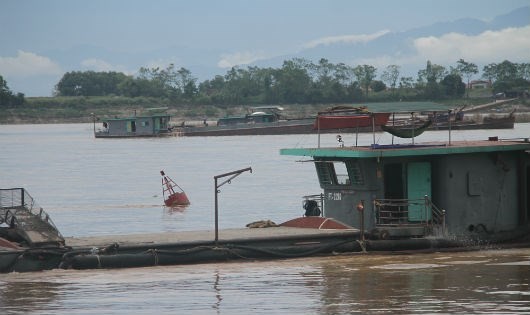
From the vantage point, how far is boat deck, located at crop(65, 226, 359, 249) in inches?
963

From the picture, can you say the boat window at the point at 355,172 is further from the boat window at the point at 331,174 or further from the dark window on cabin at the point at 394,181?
the dark window on cabin at the point at 394,181

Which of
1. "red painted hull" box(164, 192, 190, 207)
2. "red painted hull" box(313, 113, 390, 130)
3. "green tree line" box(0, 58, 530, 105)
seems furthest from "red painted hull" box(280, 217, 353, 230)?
"green tree line" box(0, 58, 530, 105)

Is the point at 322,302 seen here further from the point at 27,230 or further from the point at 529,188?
the point at 529,188

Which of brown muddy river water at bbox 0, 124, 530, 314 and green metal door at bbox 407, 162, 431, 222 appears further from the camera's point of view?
green metal door at bbox 407, 162, 431, 222

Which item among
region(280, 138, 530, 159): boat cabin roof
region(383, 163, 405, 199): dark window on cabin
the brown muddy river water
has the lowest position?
the brown muddy river water

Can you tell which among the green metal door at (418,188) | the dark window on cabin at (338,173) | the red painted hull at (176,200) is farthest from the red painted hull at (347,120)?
the red painted hull at (176,200)

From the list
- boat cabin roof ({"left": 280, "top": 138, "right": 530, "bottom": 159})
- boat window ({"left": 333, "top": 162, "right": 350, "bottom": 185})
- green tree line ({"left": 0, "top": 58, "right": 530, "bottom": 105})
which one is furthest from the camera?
green tree line ({"left": 0, "top": 58, "right": 530, "bottom": 105})

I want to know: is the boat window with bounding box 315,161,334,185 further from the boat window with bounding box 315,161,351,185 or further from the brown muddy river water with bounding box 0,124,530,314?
the brown muddy river water with bounding box 0,124,530,314

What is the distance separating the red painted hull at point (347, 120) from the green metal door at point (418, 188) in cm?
129

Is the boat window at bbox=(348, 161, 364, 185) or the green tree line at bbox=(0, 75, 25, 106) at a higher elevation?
the green tree line at bbox=(0, 75, 25, 106)

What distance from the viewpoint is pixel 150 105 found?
575 ft

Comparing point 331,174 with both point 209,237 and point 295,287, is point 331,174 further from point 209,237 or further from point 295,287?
point 295,287

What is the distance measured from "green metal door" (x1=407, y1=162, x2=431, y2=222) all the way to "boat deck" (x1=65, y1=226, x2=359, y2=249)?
55.0 inches

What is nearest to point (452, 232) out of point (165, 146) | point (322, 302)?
point (322, 302)
